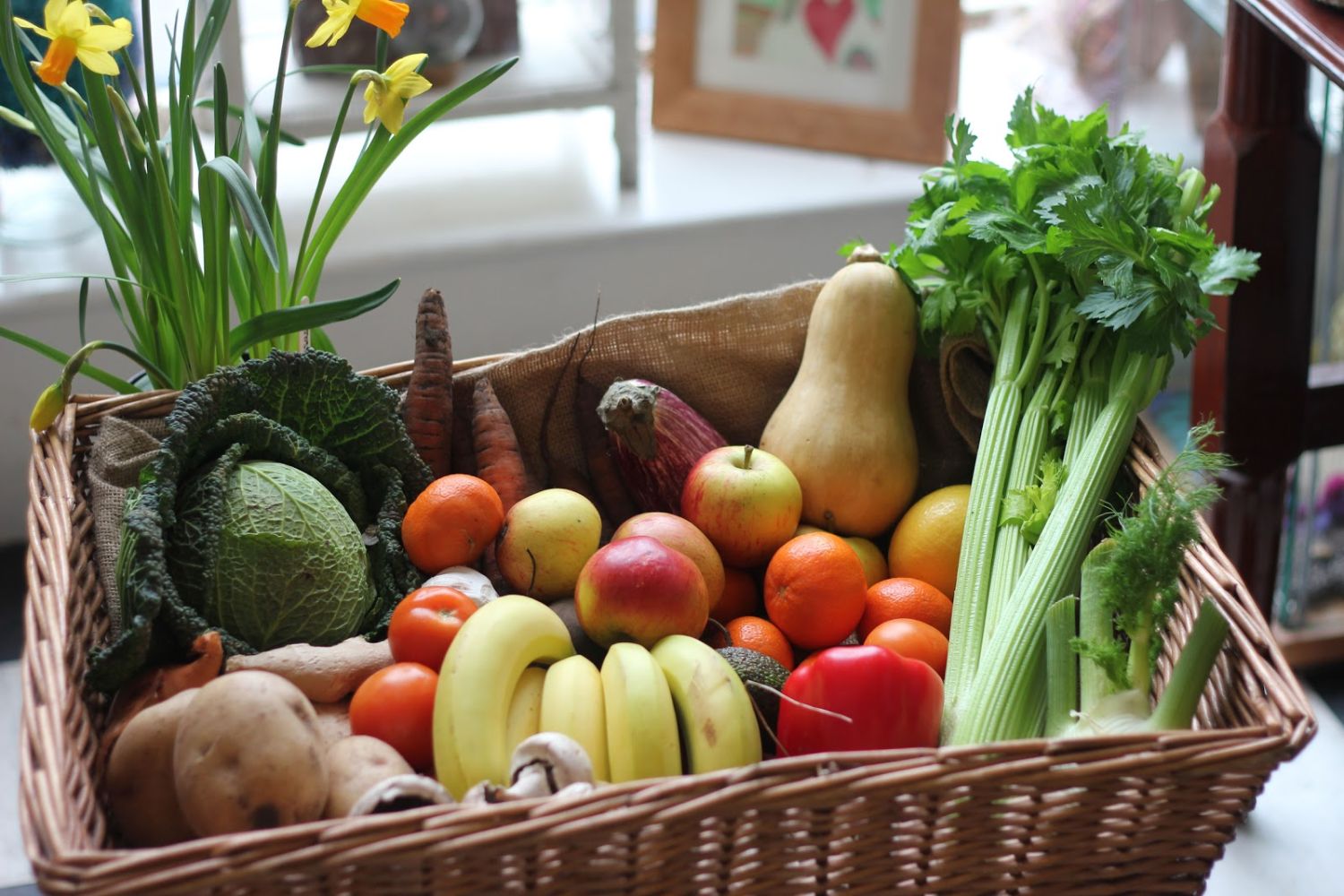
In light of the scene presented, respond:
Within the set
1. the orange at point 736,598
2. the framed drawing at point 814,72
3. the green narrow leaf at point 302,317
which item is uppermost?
the framed drawing at point 814,72

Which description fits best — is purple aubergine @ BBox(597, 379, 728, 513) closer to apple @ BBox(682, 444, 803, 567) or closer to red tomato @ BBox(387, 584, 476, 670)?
apple @ BBox(682, 444, 803, 567)

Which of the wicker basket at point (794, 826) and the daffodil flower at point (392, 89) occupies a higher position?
the daffodil flower at point (392, 89)

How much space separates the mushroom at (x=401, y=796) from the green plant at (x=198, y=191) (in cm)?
44

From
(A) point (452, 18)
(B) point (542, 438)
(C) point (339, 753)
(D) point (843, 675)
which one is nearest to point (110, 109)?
(B) point (542, 438)

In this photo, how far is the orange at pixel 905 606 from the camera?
109 cm

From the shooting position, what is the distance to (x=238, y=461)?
1.03 meters

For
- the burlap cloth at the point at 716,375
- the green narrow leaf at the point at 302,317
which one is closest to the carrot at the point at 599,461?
the burlap cloth at the point at 716,375

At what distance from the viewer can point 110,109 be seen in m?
1.08

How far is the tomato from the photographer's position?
102 cm

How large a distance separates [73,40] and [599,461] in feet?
1.81

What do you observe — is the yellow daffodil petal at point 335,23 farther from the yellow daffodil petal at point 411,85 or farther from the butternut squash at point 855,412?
the butternut squash at point 855,412

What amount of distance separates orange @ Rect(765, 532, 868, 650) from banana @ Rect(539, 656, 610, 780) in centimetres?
21

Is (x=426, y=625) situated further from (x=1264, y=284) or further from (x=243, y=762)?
(x=1264, y=284)

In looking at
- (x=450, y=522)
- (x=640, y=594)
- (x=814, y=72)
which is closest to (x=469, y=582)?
(x=450, y=522)
